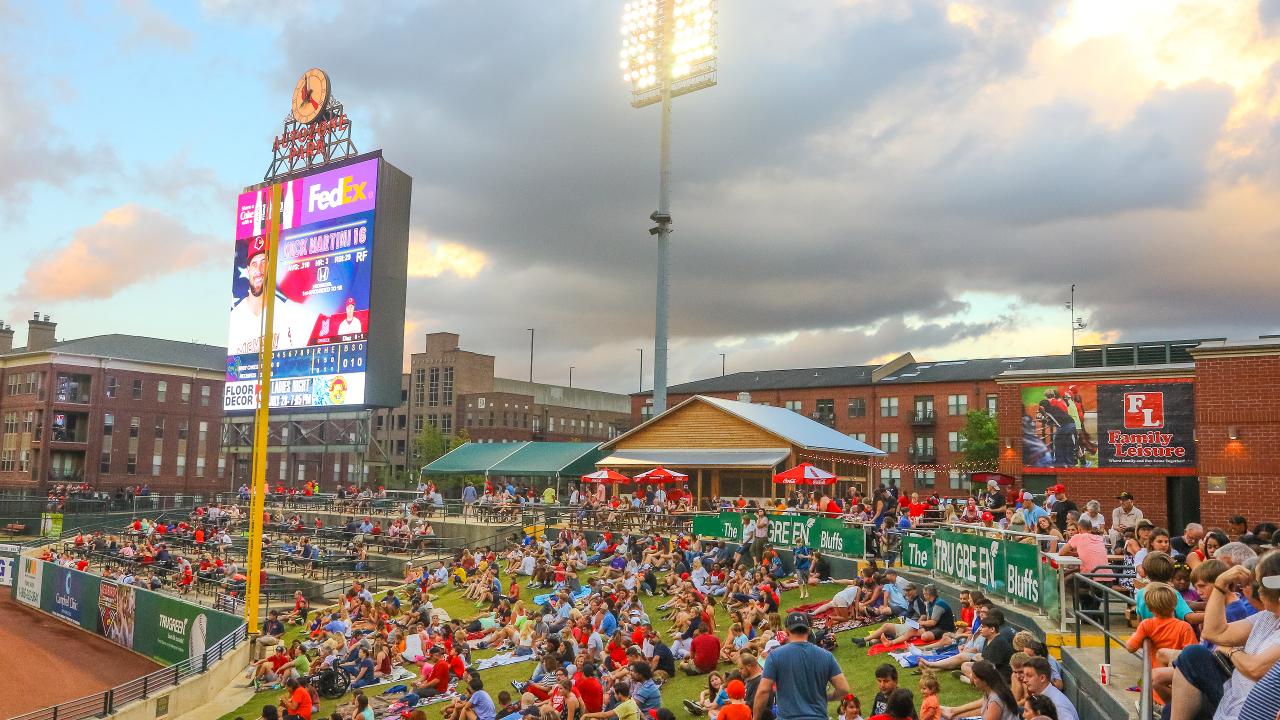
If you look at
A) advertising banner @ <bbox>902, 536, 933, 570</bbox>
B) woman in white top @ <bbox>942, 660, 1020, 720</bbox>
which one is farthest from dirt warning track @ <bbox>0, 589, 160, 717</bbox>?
woman in white top @ <bbox>942, 660, 1020, 720</bbox>

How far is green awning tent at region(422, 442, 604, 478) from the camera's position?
A: 48.8 m

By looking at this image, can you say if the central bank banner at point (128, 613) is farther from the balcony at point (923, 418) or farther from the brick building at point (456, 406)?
the balcony at point (923, 418)

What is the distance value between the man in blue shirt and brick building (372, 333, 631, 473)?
259ft

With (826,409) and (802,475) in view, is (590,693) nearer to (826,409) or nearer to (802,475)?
(802,475)

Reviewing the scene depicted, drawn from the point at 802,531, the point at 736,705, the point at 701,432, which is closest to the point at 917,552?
the point at 802,531

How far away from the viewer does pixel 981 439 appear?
210 feet

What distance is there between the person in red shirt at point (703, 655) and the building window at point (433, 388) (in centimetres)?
7740

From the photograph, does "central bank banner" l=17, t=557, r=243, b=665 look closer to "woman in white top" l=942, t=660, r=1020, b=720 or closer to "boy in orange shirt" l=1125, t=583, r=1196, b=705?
"woman in white top" l=942, t=660, r=1020, b=720

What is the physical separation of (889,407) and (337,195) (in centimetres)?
4543

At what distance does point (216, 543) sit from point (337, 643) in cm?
2045

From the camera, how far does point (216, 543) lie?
39625mm

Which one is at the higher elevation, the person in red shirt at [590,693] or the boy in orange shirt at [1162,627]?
the boy in orange shirt at [1162,627]

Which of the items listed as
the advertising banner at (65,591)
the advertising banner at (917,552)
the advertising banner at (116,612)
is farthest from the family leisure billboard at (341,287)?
the advertising banner at (917,552)

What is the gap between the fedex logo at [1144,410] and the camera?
36.2 meters
